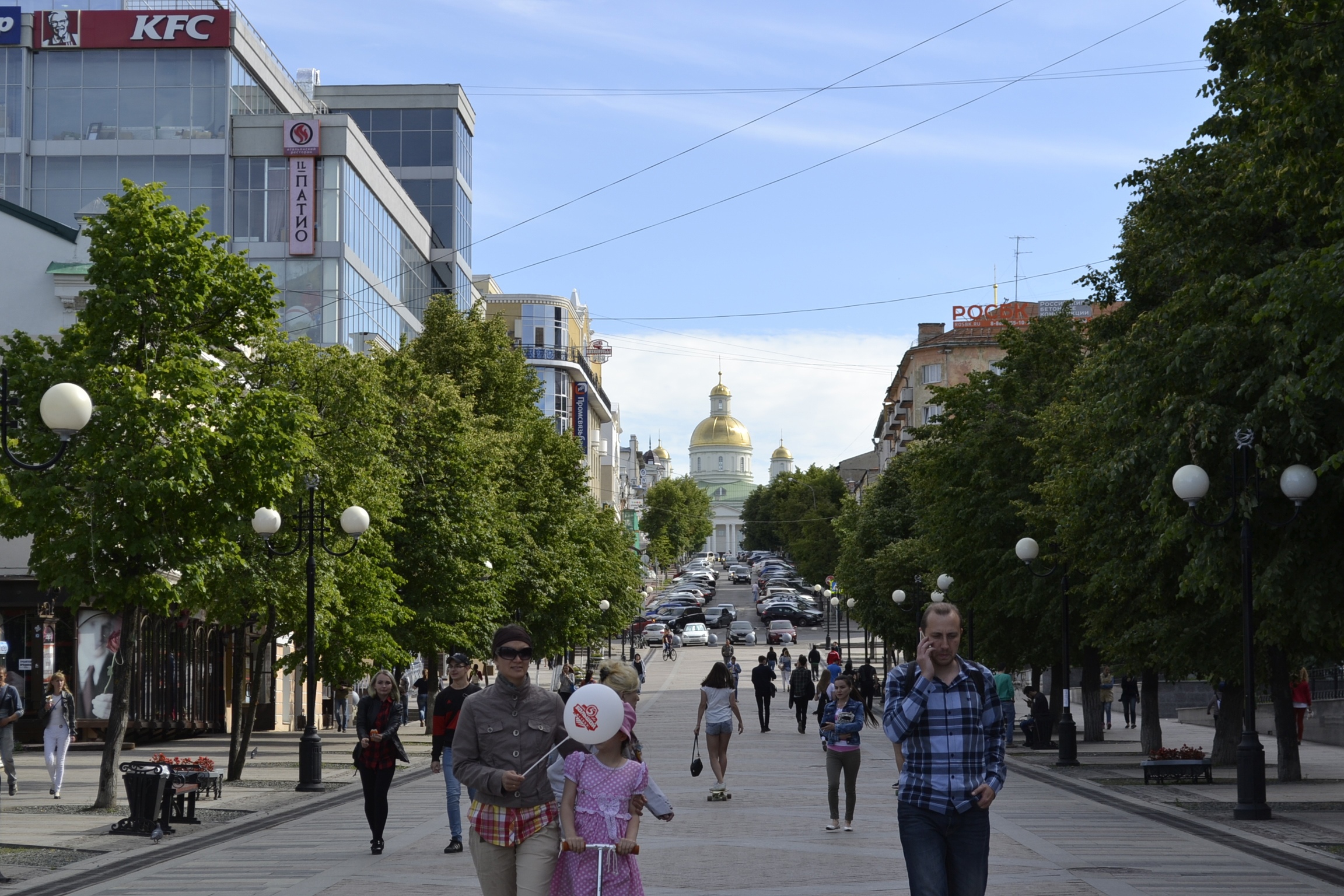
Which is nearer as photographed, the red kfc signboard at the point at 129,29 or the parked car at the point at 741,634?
the red kfc signboard at the point at 129,29

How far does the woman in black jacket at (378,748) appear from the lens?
51.4 ft

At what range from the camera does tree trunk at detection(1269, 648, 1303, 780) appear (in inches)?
883

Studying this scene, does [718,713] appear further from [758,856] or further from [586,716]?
[586,716]

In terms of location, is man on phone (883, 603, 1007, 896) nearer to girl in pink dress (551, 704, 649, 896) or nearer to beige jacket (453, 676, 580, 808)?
girl in pink dress (551, 704, 649, 896)

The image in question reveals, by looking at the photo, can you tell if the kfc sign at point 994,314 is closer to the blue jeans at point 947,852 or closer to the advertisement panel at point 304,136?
the advertisement panel at point 304,136

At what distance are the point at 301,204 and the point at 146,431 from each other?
36.8 m

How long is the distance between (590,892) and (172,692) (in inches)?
1213

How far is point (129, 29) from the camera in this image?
58.0 m

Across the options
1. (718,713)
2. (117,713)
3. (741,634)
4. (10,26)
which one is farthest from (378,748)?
(741,634)

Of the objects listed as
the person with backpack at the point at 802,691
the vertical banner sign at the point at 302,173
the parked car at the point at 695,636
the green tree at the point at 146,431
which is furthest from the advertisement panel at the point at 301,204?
the parked car at the point at 695,636

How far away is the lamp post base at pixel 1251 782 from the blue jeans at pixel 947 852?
12.2 metres

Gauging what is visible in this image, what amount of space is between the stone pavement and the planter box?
778mm

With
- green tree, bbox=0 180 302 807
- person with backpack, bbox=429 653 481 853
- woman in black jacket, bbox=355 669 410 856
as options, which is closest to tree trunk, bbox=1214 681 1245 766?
person with backpack, bbox=429 653 481 853

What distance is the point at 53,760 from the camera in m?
22.4
